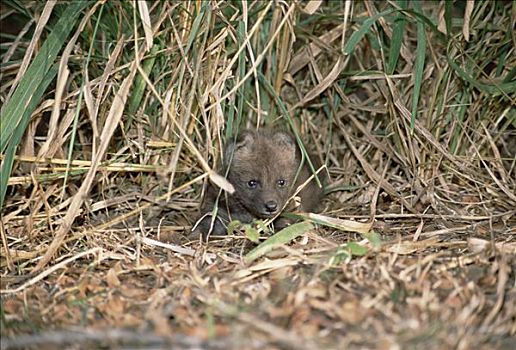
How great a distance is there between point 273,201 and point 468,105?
1284mm

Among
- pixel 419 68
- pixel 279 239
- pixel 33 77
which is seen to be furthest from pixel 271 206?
pixel 33 77

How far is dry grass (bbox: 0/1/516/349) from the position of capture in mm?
2717

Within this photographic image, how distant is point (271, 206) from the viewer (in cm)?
444

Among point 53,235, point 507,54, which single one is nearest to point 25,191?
point 53,235

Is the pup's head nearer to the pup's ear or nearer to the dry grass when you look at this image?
the pup's ear

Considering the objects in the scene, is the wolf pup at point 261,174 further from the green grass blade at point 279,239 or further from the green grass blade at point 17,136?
the green grass blade at point 17,136

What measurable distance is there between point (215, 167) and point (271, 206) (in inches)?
15.4

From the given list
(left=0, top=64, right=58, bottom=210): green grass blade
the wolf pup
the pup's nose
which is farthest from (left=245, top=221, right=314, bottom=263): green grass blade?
(left=0, top=64, right=58, bottom=210): green grass blade

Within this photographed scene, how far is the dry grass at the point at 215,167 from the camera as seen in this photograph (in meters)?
2.72

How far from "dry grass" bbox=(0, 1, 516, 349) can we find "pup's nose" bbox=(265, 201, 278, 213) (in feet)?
1.32

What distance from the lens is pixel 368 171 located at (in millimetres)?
4527

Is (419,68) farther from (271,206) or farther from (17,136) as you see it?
(17,136)

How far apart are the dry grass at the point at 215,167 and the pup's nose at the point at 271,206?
403 mm

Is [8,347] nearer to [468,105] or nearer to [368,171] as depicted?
[368,171]
